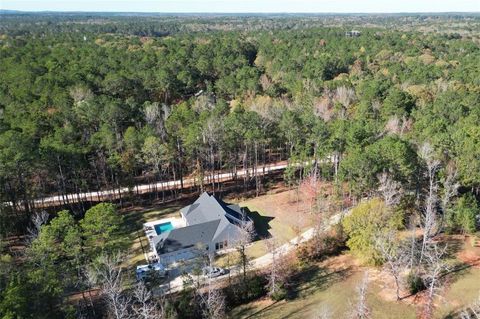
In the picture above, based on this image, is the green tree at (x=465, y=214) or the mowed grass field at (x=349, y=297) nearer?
the mowed grass field at (x=349, y=297)

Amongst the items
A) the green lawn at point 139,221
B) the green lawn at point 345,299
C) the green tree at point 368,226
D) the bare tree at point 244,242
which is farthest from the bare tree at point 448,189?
the green lawn at point 139,221

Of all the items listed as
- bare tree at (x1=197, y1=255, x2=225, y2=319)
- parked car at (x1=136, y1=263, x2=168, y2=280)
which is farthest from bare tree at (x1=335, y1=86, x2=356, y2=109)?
bare tree at (x1=197, y1=255, x2=225, y2=319)

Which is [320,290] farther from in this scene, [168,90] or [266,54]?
[266,54]

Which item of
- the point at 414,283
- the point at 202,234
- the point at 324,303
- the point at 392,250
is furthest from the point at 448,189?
the point at 202,234

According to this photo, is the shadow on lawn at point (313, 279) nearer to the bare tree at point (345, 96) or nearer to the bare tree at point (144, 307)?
the bare tree at point (144, 307)

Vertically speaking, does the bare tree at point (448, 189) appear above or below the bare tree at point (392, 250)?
above

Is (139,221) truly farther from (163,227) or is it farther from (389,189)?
(389,189)

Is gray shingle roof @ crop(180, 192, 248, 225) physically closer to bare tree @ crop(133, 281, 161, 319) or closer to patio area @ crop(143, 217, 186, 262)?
patio area @ crop(143, 217, 186, 262)
